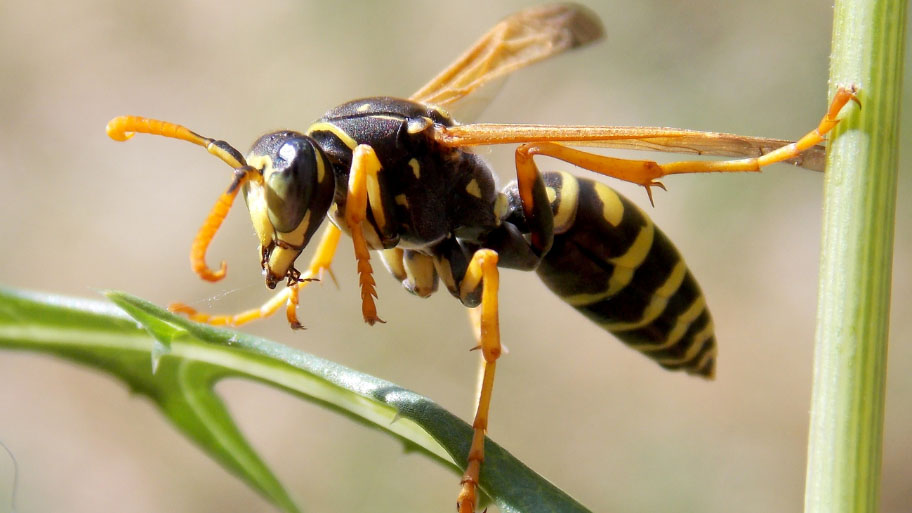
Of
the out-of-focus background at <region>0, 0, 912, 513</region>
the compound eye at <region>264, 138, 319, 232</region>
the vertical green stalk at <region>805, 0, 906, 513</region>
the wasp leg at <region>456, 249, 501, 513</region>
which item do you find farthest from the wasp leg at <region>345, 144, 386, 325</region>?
the out-of-focus background at <region>0, 0, 912, 513</region>

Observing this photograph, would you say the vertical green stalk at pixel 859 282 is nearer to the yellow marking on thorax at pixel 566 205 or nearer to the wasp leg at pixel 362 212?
the wasp leg at pixel 362 212

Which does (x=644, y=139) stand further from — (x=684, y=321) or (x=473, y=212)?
(x=684, y=321)

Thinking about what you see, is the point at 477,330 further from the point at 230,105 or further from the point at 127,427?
the point at 230,105

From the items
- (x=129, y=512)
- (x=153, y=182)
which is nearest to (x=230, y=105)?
(x=153, y=182)

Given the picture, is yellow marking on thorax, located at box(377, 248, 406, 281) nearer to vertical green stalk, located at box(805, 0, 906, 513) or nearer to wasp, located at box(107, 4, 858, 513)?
wasp, located at box(107, 4, 858, 513)

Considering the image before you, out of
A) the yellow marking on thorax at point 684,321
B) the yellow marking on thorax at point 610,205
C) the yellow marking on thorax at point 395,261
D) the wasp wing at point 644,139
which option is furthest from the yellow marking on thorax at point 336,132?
the yellow marking on thorax at point 684,321

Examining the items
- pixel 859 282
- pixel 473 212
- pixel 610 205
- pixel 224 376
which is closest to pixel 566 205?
pixel 610 205
